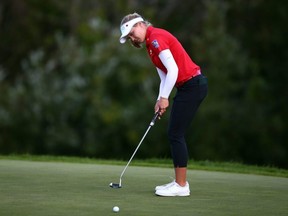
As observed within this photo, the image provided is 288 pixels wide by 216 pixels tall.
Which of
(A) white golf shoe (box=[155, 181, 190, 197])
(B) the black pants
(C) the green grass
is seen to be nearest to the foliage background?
(C) the green grass

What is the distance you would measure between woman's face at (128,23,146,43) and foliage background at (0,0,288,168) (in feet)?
67.9

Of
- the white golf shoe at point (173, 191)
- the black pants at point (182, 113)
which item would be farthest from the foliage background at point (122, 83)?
the white golf shoe at point (173, 191)

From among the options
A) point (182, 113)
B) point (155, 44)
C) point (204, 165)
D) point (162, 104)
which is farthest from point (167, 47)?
point (204, 165)

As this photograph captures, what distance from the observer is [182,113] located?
25.3ft

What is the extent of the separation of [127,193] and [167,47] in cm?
127

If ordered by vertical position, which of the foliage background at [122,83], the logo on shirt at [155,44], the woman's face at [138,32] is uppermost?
the foliage background at [122,83]

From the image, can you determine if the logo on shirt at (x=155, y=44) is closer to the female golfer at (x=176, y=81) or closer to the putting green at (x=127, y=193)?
the female golfer at (x=176, y=81)

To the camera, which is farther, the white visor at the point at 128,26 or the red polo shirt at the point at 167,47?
the white visor at the point at 128,26

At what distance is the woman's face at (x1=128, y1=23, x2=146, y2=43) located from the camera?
7.64 meters

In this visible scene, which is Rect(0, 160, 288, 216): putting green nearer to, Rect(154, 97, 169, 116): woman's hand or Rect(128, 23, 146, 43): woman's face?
Rect(154, 97, 169, 116): woman's hand

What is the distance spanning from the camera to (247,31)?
36.3 metres

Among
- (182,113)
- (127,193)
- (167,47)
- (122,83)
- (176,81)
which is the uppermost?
(122,83)

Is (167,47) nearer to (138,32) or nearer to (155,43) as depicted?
(155,43)

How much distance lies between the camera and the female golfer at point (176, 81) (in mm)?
7582
